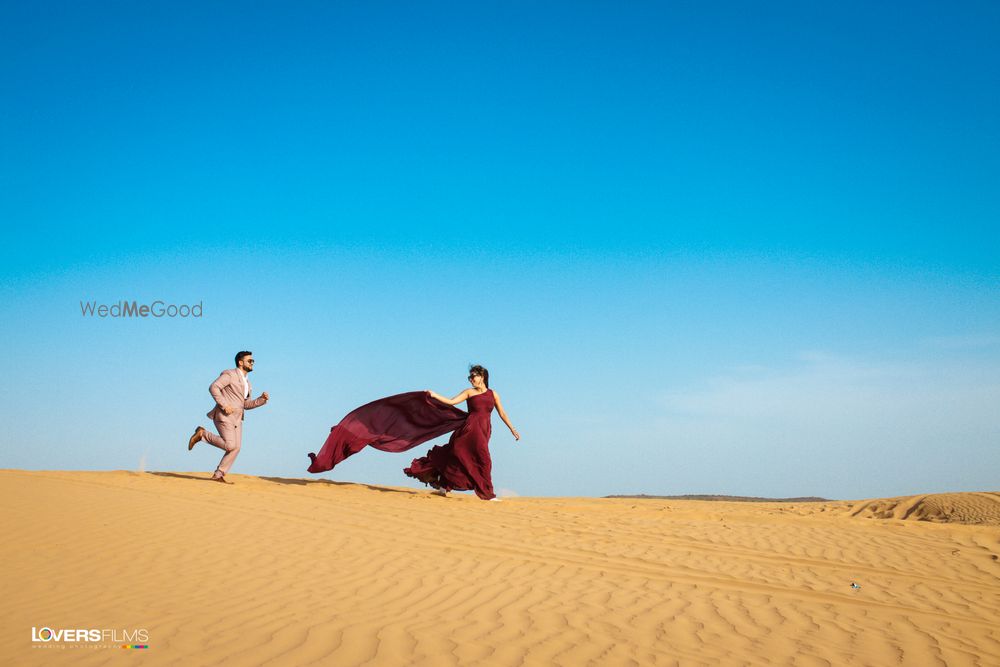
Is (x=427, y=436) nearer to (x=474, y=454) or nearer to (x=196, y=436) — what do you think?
(x=474, y=454)

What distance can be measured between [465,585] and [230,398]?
27.5 ft

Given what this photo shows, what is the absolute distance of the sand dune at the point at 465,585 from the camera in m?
5.18

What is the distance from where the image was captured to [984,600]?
294 inches

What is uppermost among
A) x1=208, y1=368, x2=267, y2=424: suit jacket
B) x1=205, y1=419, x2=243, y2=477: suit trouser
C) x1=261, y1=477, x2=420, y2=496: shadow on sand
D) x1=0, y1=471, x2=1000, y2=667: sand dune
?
x1=208, y1=368, x2=267, y2=424: suit jacket

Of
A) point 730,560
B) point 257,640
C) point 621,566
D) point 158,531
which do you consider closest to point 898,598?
point 730,560

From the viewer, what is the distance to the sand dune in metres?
5.18

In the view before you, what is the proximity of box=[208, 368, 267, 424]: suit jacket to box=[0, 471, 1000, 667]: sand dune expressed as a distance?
5.51 ft

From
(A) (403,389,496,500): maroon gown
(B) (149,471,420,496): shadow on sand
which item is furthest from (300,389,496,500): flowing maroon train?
(B) (149,471,420,496): shadow on sand

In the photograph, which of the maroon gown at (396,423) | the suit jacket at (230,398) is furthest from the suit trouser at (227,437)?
the maroon gown at (396,423)

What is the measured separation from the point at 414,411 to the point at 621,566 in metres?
8.05

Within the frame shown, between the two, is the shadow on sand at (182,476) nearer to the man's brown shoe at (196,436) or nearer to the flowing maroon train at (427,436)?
the man's brown shoe at (196,436)

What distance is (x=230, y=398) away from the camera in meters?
14.0

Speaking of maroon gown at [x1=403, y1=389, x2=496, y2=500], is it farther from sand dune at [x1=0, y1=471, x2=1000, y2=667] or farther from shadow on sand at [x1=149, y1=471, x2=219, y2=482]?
shadow on sand at [x1=149, y1=471, x2=219, y2=482]

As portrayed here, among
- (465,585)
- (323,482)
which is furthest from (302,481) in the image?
(465,585)
